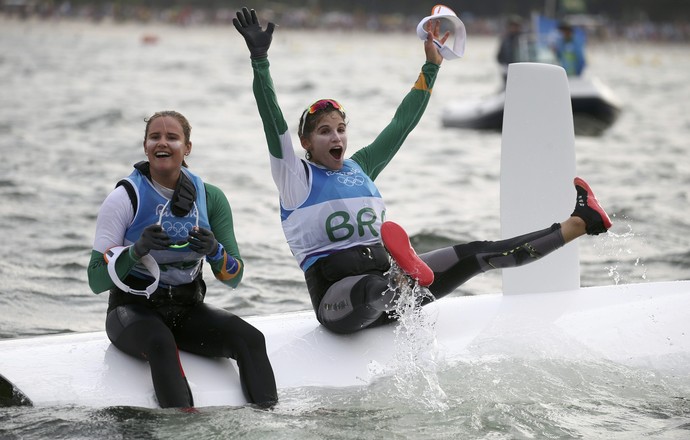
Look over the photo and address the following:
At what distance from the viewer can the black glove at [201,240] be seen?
3.54 m

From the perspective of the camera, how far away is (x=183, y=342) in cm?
383

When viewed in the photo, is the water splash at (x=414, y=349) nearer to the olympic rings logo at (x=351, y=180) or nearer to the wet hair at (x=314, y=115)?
the olympic rings logo at (x=351, y=180)

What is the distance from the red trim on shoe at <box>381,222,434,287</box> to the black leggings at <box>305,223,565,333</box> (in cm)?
14

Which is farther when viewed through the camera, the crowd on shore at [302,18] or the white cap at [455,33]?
the crowd on shore at [302,18]

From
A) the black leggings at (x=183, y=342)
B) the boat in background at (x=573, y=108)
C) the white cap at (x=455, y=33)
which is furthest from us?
the boat in background at (x=573, y=108)

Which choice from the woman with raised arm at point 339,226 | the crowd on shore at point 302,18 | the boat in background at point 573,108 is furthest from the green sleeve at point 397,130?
the crowd on shore at point 302,18

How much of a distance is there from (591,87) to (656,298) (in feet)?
36.9

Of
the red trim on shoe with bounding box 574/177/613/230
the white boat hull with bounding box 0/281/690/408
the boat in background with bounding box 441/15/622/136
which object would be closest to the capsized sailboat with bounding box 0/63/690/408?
the white boat hull with bounding box 0/281/690/408

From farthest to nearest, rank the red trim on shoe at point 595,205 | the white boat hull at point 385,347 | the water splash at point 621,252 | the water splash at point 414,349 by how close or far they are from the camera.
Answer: the water splash at point 621,252 → the red trim on shoe at point 595,205 → the water splash at point 414,349 → the white boat hull at point 385,347

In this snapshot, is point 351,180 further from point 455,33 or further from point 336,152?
point 455,33

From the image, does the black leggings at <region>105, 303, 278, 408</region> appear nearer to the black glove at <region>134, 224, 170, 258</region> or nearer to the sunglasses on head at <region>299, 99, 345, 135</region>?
the black glove at <region>134, 224, 170, 258</region>

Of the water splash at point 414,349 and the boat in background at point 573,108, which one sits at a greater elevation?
the boat in background at point 573,108

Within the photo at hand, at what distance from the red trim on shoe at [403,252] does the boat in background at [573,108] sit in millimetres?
11197

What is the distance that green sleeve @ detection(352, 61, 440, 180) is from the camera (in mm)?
4430
